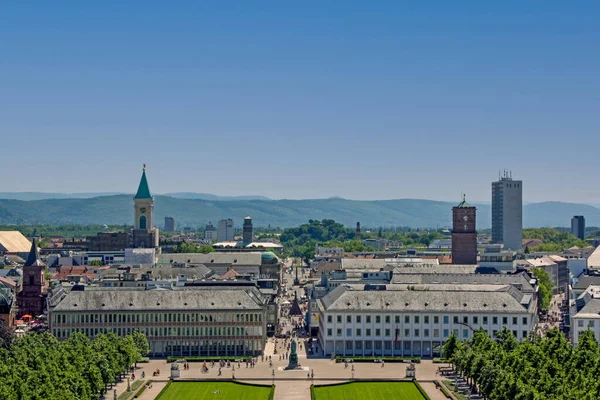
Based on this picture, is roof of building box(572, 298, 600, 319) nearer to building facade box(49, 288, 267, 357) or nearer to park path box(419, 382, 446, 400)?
park path box(419, 382, 446, 400)

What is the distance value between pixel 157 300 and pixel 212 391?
36958mm

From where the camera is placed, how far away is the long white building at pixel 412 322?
155000 millimetres

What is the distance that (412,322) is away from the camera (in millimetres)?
155625

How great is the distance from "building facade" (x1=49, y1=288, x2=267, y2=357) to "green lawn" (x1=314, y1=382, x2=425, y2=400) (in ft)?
104

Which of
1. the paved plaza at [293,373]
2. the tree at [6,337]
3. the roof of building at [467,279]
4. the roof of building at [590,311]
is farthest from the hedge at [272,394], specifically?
the roof of building at [467,279]

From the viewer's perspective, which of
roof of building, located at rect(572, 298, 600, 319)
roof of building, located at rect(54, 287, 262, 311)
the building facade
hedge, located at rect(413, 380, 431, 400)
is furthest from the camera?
roof of building, located at rect(54, 287, 262, 311)

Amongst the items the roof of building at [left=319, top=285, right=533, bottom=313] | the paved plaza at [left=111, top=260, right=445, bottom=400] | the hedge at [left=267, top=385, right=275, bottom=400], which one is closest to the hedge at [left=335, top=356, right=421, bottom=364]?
the paved plaza at [left=111, top=260, right=445, bottom=400]

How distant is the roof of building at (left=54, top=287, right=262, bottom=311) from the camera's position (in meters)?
158

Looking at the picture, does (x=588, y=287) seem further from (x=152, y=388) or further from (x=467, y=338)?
(x=152, y=388)

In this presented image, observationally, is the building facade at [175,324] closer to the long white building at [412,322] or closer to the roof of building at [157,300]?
the roof of building at [157,300]

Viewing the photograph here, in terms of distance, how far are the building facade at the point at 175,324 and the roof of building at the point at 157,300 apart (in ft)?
0.47

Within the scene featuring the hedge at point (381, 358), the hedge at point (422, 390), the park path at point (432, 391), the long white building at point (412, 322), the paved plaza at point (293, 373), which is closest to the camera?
the hedge at point (422, 390)

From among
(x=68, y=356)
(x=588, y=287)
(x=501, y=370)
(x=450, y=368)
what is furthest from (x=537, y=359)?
(x=588, y=287)

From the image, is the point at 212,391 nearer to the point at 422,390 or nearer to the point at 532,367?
the point at 422,390
